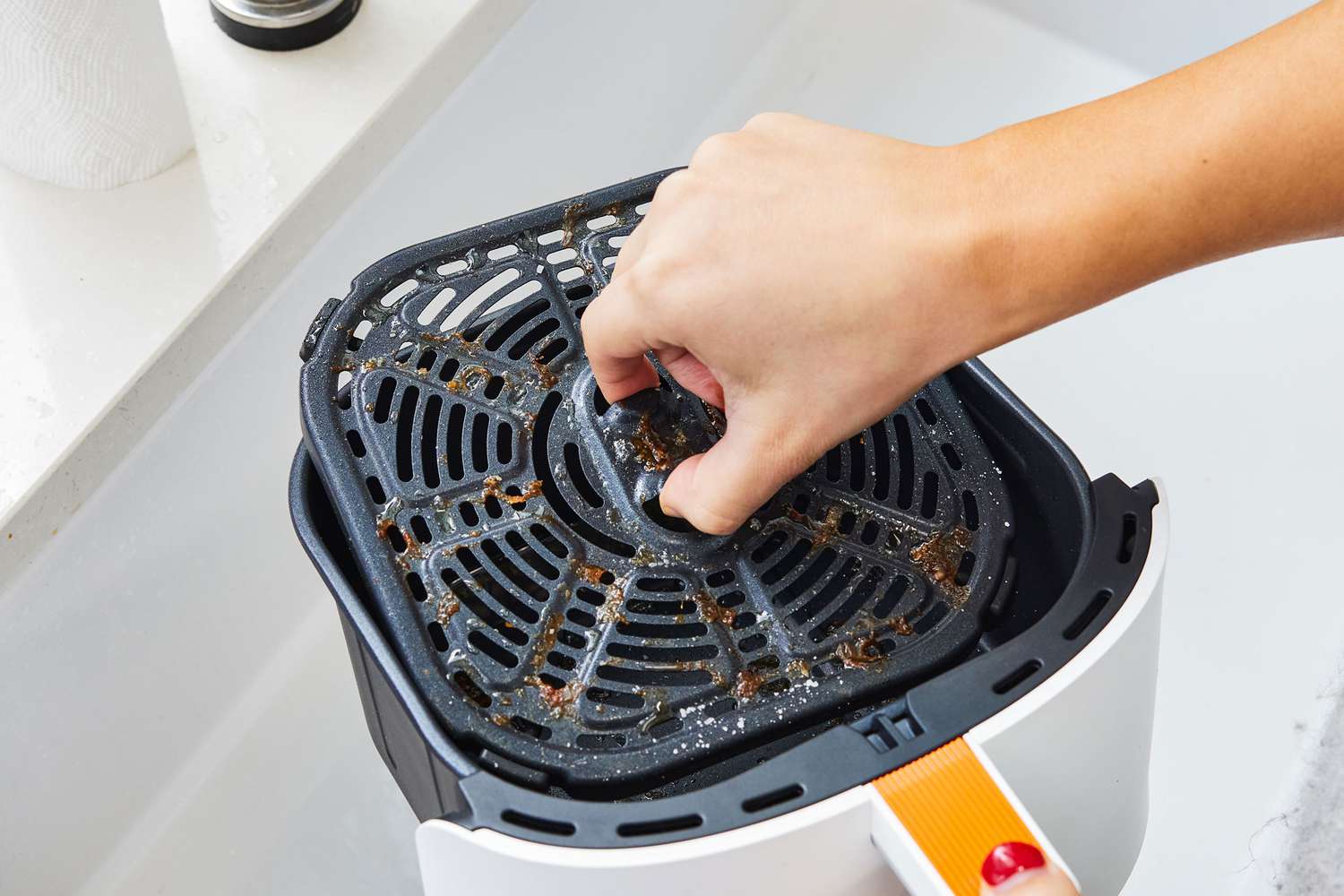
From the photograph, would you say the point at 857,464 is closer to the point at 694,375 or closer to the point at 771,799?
the point at 694,375

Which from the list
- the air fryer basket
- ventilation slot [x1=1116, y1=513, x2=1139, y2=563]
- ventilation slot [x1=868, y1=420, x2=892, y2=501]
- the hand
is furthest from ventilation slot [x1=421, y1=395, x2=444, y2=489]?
ventilation slot [x1=1116, y1=513, x2=1139, y2=563]

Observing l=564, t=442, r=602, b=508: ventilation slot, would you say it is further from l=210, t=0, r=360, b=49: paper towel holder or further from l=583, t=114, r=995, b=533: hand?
l=210, t=0, r=360, b=49: paper towel holder

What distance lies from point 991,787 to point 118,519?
531 mm

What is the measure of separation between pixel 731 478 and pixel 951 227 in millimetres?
138

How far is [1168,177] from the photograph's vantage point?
498 mm

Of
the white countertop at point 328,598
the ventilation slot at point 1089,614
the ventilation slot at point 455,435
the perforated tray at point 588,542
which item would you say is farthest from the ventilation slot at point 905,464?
the white countertop at point 328,598

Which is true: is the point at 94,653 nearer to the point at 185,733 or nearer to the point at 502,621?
the point at 185,733

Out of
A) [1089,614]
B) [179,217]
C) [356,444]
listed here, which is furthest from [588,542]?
[179,217]

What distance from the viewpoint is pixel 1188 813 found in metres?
0.88

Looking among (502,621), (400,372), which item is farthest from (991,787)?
(400,372)

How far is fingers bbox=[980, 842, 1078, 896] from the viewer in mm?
468

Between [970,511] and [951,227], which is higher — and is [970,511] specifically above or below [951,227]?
below

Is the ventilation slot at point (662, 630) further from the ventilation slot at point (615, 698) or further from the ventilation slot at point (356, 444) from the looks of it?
the ventilation slot at point (356, 444)

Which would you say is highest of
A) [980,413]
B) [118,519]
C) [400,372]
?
[980,413]
